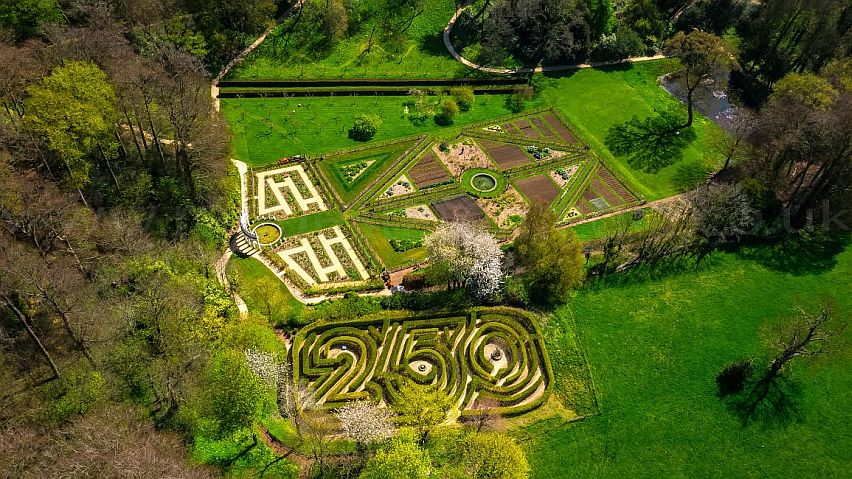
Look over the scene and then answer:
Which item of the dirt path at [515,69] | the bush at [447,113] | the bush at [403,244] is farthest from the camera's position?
the dirt path at [515,69]

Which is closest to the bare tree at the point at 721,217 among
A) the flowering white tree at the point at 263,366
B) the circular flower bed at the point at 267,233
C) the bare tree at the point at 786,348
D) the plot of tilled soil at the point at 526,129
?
the bare tree at the point at 786,348

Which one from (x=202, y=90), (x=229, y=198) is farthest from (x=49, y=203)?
(x=202, y=90)

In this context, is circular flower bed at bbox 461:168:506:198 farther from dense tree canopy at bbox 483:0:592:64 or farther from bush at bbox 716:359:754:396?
bush at bbox 716:359:754:396

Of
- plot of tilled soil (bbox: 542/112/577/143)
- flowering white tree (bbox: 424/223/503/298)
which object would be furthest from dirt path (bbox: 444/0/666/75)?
flowering white tree (bbox: 424/223/503/298)

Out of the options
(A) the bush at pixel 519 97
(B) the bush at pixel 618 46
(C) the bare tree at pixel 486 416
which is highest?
(B) the bush at pixel 618 46

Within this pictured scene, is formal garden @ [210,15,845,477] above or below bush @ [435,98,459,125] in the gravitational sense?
below

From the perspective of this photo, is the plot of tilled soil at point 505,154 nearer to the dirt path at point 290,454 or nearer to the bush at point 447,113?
the bush at point 447,113
